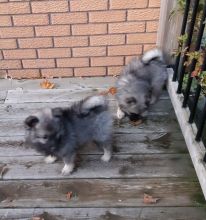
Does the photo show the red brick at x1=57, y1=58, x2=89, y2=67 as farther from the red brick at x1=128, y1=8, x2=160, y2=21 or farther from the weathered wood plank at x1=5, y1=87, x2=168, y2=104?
the red brick at x1=128, y1=8, x2=160, y2=21

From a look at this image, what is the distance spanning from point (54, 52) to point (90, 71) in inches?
17.7

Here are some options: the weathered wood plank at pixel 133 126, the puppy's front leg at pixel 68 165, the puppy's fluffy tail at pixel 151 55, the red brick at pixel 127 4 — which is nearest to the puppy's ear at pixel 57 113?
the puppy's front leg at pixel 68 165

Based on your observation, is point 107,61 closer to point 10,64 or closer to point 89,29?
point 89,29

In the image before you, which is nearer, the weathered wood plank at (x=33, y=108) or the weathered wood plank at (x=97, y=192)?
the weathered wood plank at (x=97, y=192)

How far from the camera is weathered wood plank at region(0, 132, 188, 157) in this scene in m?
2.84

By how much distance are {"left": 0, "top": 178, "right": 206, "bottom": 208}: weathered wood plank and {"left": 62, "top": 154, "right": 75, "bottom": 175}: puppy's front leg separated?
0.08 m

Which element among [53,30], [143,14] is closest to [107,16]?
[143,14]

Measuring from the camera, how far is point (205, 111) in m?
2.31

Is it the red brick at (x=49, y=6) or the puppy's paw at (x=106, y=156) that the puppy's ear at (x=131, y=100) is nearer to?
the puppy's paw at (x=106, y=156)

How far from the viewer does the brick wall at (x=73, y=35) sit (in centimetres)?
330

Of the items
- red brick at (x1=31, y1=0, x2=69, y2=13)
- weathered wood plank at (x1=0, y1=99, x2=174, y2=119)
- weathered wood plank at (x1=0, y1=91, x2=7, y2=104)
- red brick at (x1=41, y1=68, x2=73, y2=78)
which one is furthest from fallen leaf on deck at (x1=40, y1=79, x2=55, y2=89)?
red brick at (x1=31, y1=0, x2=69, y2=13)

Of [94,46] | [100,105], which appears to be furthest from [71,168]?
[94,46]

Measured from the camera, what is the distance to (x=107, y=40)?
3.51m

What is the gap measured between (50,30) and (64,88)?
0.62m
